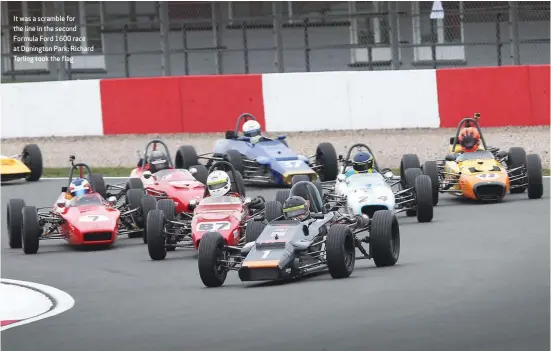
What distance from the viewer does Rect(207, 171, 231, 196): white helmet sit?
1803 cm

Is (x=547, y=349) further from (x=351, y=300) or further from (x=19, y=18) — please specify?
(x=19, y=18)

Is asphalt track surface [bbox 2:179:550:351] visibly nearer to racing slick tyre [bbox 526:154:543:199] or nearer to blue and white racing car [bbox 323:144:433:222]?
blue and white racing car [bbox 323:144:433:222]

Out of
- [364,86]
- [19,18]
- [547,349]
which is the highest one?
[19,18]

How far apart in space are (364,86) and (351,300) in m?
15.2

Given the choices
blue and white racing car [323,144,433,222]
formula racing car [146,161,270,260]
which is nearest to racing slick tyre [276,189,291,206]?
formula racing car [146,161,270,260]

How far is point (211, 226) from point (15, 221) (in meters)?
3.35

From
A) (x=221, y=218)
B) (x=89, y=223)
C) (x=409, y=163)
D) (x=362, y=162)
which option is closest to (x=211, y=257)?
(x=221, y=218)

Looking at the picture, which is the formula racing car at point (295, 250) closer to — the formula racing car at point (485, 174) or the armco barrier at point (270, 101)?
the formula racing car at point (485, 174)

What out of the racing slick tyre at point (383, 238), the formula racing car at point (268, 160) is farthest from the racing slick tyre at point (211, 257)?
the formula racing car at point (268, 160)

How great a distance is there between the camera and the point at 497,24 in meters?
33.2

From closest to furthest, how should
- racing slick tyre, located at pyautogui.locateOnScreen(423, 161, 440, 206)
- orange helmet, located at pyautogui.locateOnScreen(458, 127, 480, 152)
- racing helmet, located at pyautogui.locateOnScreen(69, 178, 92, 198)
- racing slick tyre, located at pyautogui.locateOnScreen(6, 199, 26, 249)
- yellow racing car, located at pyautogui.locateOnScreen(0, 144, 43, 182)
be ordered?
racing slick tyre, located at pyautogui.locateOnScreen(6, 199, 26, 249) → racing helmet, located at pyautogui.locateOnScreen(69, 178, 92, 198) → racing slick tyre, located at pyautogui.locateOnScreen(423, 161, 440, 206) → orange helmet, located at pyautogui.locateOnScreen(458, 127, 480, 152) → yellow racing car, located at pyautogui.locateOnScreen(0, 144, 43, 182)

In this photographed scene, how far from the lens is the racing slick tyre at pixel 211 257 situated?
573 inches

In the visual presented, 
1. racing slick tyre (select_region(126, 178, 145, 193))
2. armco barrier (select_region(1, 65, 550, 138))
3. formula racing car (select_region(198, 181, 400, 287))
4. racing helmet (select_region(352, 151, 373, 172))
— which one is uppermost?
armco barrier (select_region(1, 65, 550, 138))

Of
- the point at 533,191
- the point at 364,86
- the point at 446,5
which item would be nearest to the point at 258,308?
the point at 533,191
